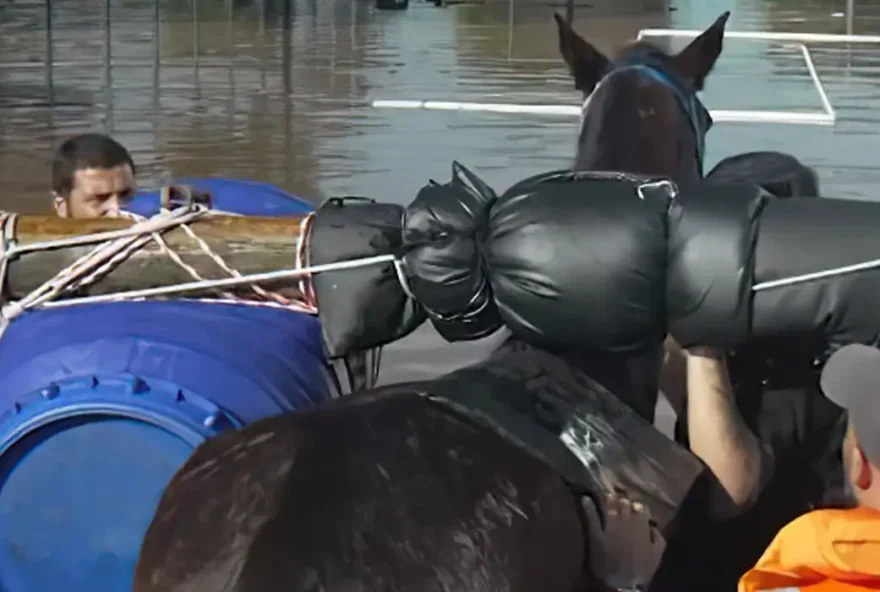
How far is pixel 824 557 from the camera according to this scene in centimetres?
234

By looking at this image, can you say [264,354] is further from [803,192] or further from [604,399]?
[803,192]

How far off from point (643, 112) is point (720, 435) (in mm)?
1264

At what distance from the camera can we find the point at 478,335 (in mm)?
2779

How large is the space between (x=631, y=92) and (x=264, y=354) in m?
1.39

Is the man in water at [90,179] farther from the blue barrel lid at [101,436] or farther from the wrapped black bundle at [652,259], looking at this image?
the wrapped black bundle at [652,259]

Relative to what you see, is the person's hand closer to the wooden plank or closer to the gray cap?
the gray cap

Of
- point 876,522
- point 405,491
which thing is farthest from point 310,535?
point 876,522

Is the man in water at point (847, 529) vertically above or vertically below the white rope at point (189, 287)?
below

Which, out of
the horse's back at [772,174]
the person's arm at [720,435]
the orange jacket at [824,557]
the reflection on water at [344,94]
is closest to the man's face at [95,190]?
the horse's back at [772,174]

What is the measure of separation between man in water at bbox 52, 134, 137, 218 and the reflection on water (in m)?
5.81

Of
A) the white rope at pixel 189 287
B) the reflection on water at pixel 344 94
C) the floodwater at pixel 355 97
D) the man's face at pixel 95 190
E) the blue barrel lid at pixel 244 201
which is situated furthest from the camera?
the reflection on water at pixel 344 94

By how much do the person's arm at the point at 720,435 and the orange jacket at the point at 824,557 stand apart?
1.04ft

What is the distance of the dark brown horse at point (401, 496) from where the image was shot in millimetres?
2010

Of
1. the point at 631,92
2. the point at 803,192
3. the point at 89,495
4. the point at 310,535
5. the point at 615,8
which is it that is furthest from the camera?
the point at 615,8
